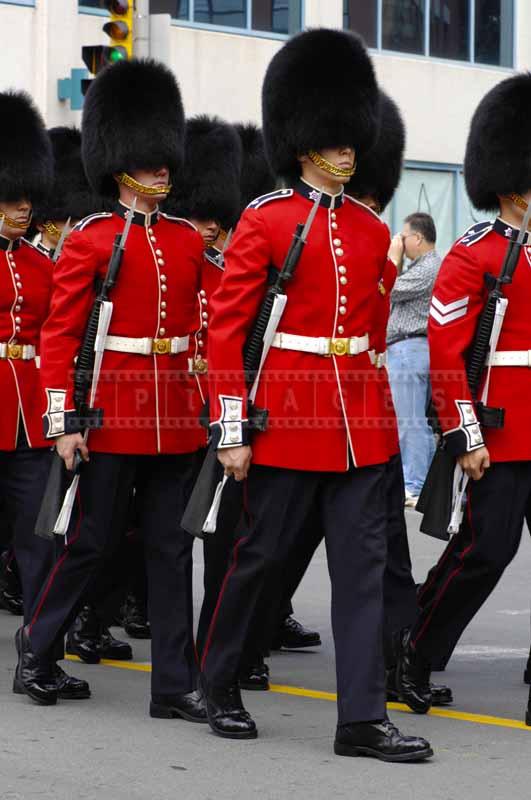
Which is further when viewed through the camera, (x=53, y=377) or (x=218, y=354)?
(x=53, y=377)

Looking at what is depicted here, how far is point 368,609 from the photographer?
6.08 meters

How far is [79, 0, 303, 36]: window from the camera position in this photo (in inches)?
784

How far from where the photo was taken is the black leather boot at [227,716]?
6312 mm

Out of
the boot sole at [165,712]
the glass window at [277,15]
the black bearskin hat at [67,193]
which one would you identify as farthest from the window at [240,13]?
the boot sole at [165,712]

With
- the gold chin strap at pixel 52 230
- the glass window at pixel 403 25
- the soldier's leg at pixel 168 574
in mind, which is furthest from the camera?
the glass window at pixel 403 25

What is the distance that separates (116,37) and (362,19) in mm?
9505

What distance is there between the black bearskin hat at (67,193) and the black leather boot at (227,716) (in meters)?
3.11

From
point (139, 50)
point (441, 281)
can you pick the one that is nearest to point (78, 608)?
point (441, 281)

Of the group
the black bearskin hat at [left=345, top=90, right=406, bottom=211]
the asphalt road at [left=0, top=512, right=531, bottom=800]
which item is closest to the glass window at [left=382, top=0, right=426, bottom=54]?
the black bearskin hat at [left=345, top=90, right=406, bottom=211]

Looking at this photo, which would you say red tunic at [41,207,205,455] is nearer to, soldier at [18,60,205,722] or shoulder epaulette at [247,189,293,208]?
soldier at [18,60,205,722]

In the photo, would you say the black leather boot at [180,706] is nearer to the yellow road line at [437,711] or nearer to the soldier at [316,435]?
the soldier at [316,435]

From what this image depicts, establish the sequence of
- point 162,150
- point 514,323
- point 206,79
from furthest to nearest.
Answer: point 206,79 < point 162,150 < point 514,323

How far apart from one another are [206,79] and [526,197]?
44.1 ft

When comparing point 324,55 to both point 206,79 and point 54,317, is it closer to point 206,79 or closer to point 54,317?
point 54,317
